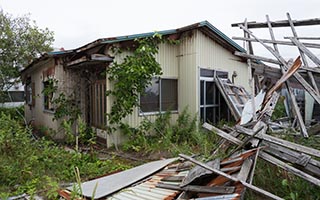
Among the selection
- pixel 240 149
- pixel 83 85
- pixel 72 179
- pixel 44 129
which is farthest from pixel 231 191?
pixel 44 129

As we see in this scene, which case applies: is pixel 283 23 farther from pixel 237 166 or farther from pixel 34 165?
pixel 34 165

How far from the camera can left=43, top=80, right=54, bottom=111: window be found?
819 cm

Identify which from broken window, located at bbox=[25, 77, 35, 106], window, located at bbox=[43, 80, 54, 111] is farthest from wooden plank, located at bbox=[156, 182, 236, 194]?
broken window, located at bbox=[25, 77, 35, 106]

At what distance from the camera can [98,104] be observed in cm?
800

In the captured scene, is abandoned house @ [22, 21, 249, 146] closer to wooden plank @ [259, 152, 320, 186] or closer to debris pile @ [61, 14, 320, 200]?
debris pile @ [61, 14, 320, 200]

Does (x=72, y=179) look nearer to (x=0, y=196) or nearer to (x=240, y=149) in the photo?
(x=0, y=196)

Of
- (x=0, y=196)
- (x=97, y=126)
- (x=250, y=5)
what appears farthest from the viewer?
(x=250, y=5)

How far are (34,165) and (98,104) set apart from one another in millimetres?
3223

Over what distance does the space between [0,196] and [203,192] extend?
9.56 feet

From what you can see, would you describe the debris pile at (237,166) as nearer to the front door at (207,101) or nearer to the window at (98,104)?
the window at (98,104)

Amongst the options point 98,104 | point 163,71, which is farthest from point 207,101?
point 98,104

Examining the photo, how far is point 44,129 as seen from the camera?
9016mm

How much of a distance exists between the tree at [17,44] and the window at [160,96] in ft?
31.2

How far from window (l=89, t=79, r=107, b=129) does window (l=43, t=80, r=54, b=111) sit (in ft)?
4.14
